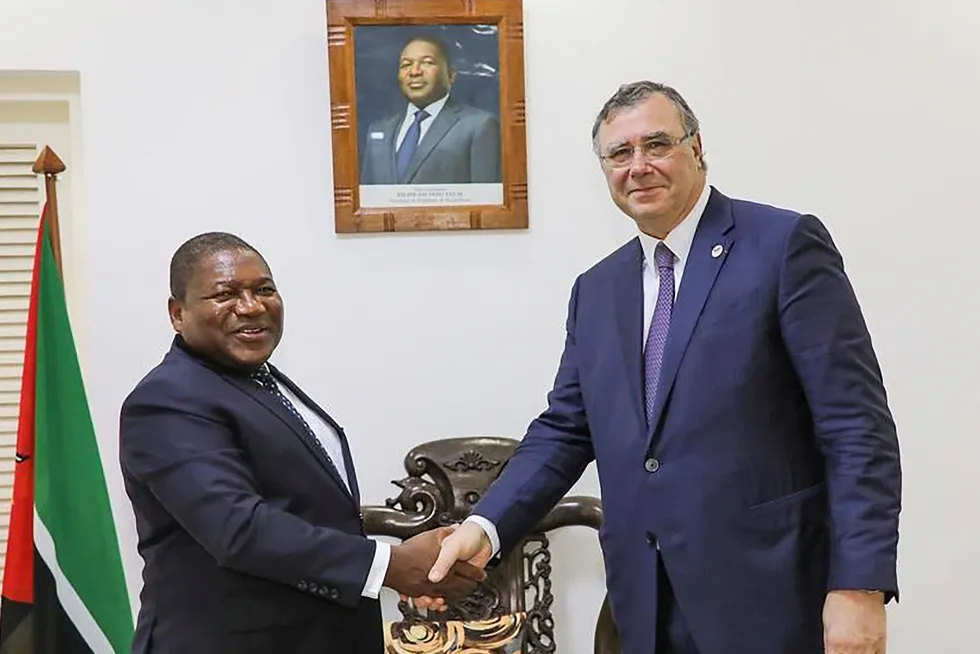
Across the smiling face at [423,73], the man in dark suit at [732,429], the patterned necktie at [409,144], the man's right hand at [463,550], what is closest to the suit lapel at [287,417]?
the man's right hand at [463,550]

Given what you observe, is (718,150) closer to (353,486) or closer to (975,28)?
(975,28)

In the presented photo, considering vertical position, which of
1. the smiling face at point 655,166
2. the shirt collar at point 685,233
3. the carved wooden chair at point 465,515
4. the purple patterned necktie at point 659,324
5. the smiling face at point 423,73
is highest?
the smiling face at point 423,73

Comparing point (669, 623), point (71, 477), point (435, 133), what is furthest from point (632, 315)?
point (71, 477)

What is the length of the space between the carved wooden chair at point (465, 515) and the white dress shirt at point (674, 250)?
37.4 inches

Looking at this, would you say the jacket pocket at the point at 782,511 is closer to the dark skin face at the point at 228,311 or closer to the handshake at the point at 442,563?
the handshake at the point at 442,563

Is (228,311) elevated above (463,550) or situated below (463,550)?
above

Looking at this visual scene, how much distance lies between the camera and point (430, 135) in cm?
283

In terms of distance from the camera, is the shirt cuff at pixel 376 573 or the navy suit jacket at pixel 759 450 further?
the shirt cuff at pixel 376 573

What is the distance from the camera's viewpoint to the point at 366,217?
280 centimetres

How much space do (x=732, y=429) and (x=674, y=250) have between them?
1.14 ft

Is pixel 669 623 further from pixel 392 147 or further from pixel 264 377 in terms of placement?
pixel 392 147

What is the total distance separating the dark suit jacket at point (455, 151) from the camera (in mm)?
2826

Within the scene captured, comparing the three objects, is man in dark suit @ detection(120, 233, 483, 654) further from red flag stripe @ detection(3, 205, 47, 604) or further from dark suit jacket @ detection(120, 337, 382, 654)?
red flag stripe @ detection(3, 205, 47, 604)

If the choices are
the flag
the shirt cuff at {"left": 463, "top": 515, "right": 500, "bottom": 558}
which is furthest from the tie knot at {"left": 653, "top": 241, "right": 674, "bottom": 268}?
the flag
